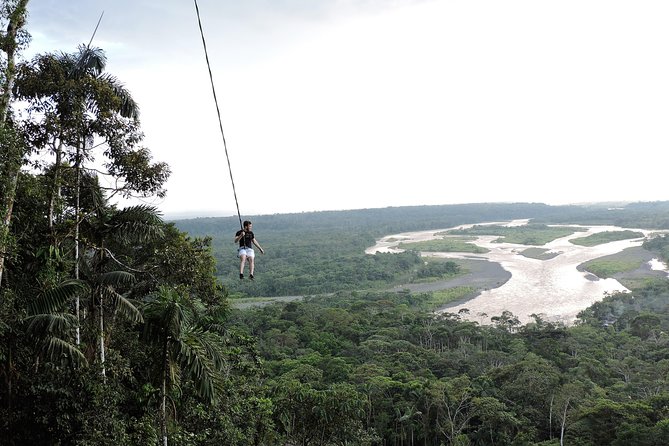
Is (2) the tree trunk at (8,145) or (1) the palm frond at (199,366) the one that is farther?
(1) the palm frond at (199,366)

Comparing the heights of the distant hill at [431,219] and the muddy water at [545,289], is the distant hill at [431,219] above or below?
above

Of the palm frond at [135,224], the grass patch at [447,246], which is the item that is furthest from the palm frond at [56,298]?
the grass patch at [447,246]

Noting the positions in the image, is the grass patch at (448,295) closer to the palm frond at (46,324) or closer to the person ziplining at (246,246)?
the person ziplining at (246,246)

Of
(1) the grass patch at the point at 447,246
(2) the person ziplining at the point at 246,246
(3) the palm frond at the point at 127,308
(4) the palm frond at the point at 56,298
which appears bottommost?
(1) the grass patch at the point at 447,246

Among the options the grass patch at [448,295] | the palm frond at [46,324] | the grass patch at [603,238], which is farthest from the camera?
the grass patch at [603,238]

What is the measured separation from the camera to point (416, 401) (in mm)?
18391

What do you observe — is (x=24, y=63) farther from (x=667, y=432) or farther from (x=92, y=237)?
(x=667, y=432)

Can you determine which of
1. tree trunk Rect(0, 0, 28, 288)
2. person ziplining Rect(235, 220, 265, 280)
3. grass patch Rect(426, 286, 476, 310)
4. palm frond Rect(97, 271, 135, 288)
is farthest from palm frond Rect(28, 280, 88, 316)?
grass patch Rect(426, 286, 476, 310)

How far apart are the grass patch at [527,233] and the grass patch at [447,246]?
28.7ft

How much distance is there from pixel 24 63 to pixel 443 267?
53.8 meters

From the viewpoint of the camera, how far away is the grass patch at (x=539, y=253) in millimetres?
62222

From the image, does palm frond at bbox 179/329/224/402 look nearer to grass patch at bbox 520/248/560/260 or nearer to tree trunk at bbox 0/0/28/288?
tree trunk at bbox 0/0/28/288

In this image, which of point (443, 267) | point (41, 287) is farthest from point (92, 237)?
point (443, 267)

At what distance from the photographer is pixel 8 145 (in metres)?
5.48
